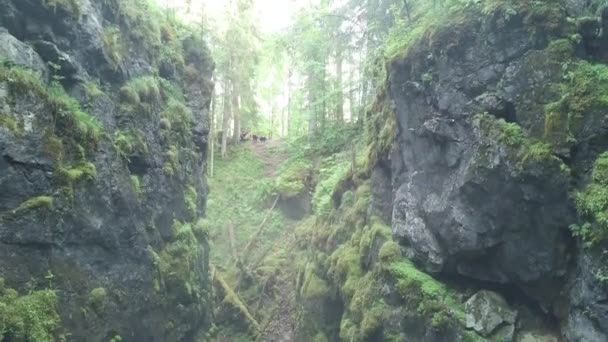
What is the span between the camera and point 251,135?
100ft

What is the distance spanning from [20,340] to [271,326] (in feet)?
30.7

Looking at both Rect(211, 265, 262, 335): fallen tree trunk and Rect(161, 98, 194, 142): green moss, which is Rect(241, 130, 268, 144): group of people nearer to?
Rect(211, 265, 262, 335): fallen tree trunk

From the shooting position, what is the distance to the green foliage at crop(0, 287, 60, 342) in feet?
20.4

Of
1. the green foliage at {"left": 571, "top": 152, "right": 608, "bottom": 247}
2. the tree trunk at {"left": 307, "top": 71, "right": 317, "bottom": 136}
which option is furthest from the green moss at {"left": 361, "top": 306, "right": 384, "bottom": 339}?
the tree trunk at {"left": 307, "top": 71, "right": 317, "bottom": 136}

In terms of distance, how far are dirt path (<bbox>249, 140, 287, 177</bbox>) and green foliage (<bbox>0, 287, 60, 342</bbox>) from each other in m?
17.5

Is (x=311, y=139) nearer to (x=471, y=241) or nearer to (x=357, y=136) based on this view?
(x=357, y=136)

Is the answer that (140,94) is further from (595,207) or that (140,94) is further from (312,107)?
(312,107)

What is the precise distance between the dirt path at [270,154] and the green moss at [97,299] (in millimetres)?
16033

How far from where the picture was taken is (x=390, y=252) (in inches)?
410

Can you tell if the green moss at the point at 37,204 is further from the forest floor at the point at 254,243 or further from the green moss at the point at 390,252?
the forest floor at the point at 254,243

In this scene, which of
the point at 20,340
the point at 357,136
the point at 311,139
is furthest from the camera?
the point at 311,139

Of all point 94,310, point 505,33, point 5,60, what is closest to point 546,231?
point 505,33

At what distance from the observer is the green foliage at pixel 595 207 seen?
6766 millimetres

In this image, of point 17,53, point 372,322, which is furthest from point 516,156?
point 17,53
